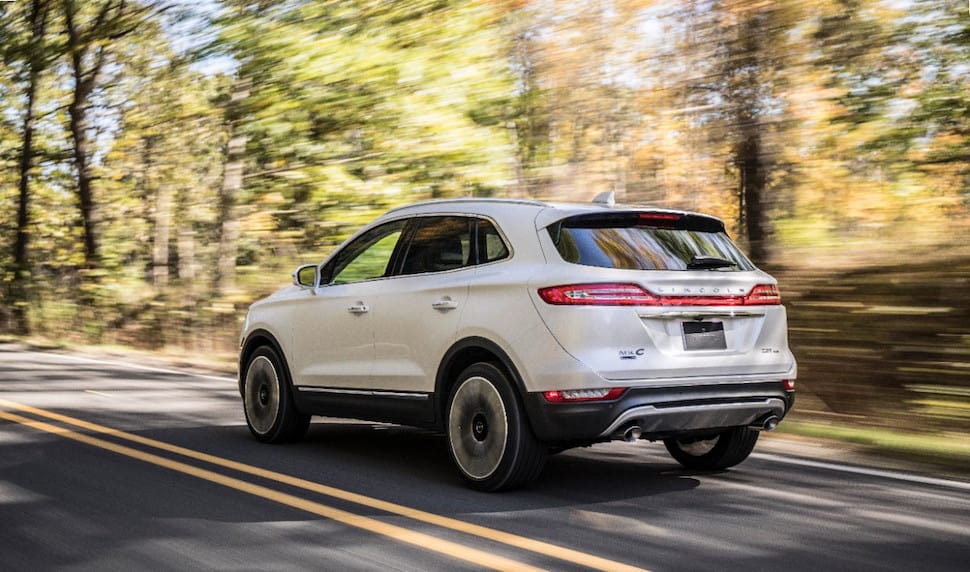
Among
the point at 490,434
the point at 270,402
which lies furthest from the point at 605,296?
the point at 270,402

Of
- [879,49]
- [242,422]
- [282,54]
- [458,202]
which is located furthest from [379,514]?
[282,54]

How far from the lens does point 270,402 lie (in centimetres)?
830

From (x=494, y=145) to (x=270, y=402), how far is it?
10.7 meters

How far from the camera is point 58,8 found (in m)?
24.8

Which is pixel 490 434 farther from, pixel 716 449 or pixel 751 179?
pixel 751 179

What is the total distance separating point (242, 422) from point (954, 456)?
597cm

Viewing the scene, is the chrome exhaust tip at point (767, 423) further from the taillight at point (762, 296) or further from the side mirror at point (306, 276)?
the side mirror at point (306, 276)

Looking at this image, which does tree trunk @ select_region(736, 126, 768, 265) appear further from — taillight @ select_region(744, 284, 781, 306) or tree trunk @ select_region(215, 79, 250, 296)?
tree trunk @ select_region(215, 79, 250, 296)

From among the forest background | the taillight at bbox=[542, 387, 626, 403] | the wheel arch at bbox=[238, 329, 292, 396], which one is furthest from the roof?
the forest background

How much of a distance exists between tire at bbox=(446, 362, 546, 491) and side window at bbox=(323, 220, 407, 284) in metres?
1.31

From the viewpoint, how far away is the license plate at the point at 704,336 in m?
6.00

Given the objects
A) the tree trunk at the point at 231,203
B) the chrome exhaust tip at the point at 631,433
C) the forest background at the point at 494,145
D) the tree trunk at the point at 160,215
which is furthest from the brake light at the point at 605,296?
the tree trunk at the point at 160,215

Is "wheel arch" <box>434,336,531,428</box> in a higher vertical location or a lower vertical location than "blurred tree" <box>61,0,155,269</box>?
lower

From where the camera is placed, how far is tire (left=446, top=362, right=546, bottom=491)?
6.07m
